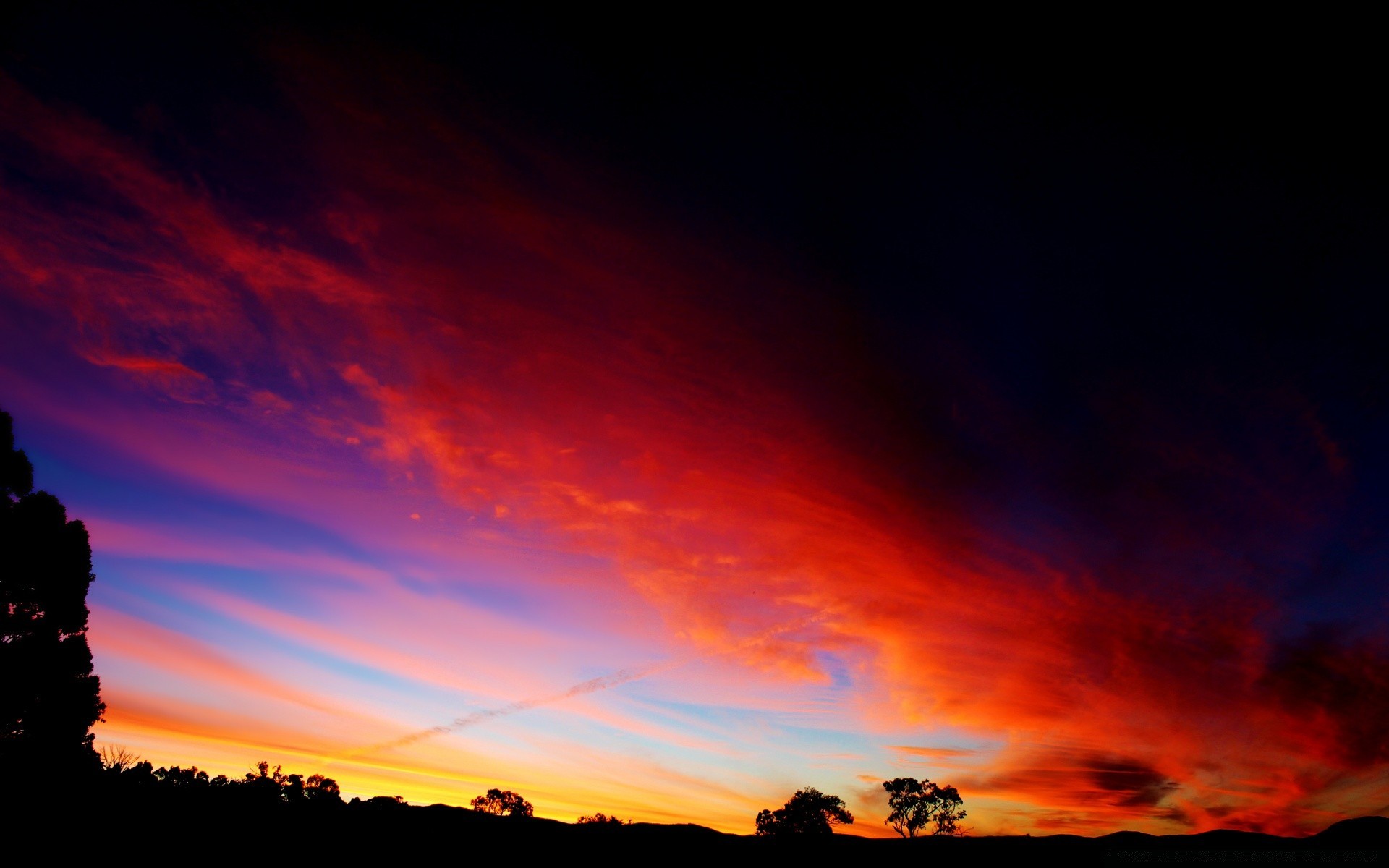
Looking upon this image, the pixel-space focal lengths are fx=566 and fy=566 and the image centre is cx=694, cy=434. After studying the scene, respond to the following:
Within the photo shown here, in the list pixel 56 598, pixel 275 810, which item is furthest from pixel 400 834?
pixel 56 598

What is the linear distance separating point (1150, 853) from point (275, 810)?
31341mm

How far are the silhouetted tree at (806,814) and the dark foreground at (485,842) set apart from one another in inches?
1515

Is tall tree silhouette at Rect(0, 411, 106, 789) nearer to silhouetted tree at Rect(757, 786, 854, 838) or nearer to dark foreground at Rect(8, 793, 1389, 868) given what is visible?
dark foreground at Rect(8, 793, 1389, 868)

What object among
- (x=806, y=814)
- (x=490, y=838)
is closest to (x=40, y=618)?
(x=490, y=838)

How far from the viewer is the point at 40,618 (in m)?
22.9

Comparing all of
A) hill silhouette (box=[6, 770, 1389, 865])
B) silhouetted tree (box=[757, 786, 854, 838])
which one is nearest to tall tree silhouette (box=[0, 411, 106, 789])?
hill silhouette (box=[6, 770, 1389, 865])

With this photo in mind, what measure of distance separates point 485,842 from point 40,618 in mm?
21271

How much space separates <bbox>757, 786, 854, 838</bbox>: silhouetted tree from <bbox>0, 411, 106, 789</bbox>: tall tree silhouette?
2257 inches

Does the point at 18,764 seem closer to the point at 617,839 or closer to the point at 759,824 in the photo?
the point at 617,839

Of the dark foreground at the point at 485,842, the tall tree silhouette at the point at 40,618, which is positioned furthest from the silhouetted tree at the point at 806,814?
the tall tree silhouette at the point at 40,618

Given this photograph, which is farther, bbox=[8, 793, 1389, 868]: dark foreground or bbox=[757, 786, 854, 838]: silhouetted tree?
bbox=[757, 786, 854, 838]: silhouetted tree

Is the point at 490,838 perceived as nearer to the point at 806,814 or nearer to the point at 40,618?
the point at 40,618

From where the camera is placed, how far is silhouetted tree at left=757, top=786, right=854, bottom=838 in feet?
195

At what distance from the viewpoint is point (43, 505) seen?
22797 millimetres
